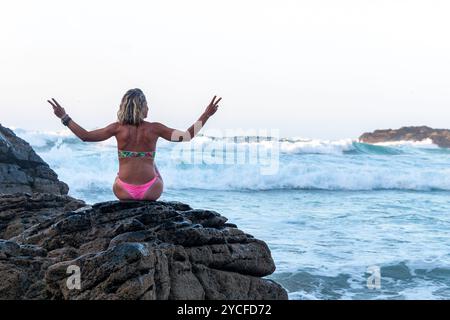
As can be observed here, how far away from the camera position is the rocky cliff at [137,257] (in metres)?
5.57

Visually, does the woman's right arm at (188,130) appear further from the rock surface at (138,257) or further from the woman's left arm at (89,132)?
the rock surface at (138,257)

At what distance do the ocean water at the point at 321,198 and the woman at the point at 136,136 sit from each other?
3621mm

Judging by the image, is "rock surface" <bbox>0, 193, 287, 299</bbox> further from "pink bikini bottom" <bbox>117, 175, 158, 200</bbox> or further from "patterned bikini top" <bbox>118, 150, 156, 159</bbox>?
"patterned bikini top" <bbox>118, 150, 156, 159</bbox>

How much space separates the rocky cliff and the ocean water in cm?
336

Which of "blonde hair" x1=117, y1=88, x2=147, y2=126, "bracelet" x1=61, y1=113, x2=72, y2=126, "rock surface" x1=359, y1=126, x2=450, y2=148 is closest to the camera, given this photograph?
"blonde hair" x1=117, y1=88, x2=147, y2=126

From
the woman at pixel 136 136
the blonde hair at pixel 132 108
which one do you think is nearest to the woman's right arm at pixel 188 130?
the woman at pixel 136 136

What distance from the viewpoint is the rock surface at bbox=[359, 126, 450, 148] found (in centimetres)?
5731

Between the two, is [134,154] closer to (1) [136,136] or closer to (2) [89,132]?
(1) [136,136]

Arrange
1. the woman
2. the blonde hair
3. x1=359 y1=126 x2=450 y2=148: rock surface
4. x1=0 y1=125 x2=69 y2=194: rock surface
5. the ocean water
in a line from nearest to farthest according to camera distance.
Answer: the blonde hair
the woman
the ocean water
x1=0 y1=125 x2=69 y2=194: rock surface
x1=359 y1=126 x2=450 y2=148: rock surface

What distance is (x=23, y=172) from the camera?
39.6 feet

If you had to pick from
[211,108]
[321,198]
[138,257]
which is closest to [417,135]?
[321,198]

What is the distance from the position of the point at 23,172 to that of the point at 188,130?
595cm

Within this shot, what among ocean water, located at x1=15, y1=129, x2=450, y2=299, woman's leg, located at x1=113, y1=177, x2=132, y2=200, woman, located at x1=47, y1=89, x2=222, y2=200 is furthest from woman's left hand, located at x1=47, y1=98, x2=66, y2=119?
ocean water, located at x1=15, y1=129, x2=450, y2=299
